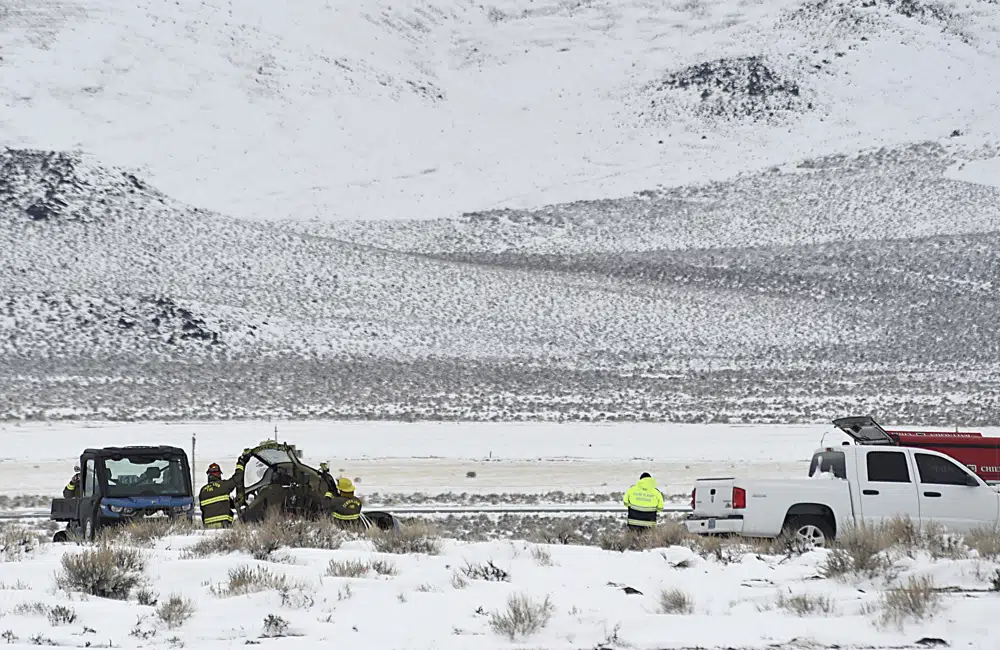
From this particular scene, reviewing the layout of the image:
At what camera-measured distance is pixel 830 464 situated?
14.7m

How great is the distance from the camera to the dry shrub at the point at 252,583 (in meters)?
9.02

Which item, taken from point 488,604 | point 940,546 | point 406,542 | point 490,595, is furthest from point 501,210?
point 488,604

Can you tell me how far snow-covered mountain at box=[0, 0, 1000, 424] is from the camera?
173 ft

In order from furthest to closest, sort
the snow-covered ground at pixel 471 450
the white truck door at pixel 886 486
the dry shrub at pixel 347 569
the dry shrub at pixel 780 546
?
1. the snow-covered ground at pixel 471 450
2. the white truck door at pixel 886 486
3. the dry shrub at pixel 780 546
4. the dry shrub at pixel 347 569

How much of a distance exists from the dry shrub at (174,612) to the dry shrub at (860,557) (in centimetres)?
492

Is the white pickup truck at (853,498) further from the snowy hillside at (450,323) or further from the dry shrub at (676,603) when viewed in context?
the snowy hillside at (450,323)

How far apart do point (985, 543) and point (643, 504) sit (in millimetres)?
4807

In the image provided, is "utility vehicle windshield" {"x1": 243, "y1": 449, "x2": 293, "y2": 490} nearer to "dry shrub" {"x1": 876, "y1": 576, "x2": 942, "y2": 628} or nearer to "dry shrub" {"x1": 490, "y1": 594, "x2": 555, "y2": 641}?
"dry shrub" {"x1": 490, "y1": 594, "x2": 555, "y2": 641}

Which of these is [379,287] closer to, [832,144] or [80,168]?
[80,168]

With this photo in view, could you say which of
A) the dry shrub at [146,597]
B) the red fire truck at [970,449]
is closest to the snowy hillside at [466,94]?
the red fire truck at [970,449]

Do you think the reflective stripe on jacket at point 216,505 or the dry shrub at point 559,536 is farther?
the dry shrub at point 559,536

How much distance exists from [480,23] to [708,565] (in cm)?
11945

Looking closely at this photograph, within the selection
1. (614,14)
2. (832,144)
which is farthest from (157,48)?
(832,144)

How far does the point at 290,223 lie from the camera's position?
81.5m
